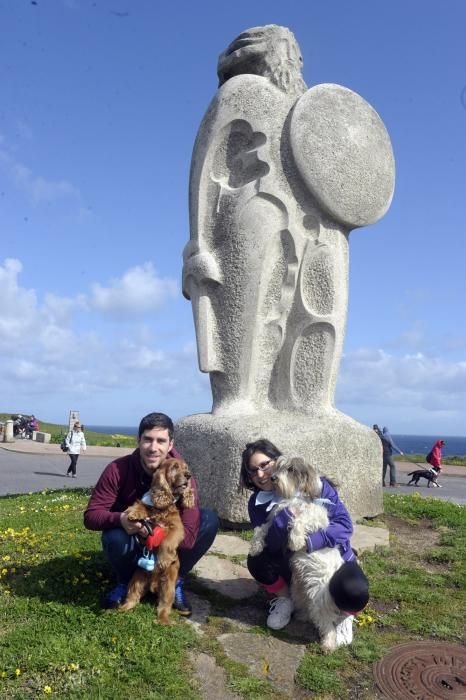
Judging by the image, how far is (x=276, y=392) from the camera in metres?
6.08

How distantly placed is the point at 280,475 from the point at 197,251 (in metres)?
3.39

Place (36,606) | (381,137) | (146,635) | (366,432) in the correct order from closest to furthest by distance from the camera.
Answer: (146,635) < (36,606) < (366,432) < (381,137)

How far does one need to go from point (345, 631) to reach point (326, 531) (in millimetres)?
553

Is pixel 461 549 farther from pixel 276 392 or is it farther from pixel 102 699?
pixel 102 699

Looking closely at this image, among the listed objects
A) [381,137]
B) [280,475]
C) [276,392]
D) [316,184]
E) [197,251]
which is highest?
[381,137]

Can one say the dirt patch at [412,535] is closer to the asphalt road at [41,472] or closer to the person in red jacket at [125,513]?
the person in red jacket at [125,513]

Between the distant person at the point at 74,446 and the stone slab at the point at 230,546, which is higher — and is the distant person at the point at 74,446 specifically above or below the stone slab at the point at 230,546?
above

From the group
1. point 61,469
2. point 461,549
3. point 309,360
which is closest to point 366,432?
point 309,360

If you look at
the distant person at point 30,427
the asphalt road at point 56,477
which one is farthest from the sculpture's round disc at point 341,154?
the distant person at point 30,427

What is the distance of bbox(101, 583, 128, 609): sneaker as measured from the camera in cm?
344

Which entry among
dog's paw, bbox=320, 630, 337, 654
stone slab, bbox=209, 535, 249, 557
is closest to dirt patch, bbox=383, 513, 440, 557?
stone slab, bbox=209, 535, 249, 557

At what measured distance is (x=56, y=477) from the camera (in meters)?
13.6

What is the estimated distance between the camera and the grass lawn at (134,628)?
9.09ft

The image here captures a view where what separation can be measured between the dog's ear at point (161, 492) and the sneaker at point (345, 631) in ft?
3.70
